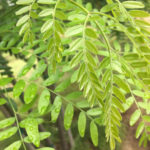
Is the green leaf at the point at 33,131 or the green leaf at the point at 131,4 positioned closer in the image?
the green leaf at the point at 131,4

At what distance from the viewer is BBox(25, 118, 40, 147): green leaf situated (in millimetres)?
569

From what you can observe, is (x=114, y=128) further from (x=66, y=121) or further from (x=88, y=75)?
(x=66, y=121)

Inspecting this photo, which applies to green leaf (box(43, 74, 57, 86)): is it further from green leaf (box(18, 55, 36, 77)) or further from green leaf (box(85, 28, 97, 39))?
green leaf (box(85, 28, 97, 39))

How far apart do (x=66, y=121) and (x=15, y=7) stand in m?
0.56

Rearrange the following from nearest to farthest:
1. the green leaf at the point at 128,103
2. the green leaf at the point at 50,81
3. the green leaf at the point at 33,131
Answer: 1. the green leaf at the point at 33,131
2. the green leaf at the point at 50,81
3. the green leaf at the point at 128,103

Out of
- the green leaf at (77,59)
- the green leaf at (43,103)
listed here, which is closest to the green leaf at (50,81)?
the green leaf at (43,103)

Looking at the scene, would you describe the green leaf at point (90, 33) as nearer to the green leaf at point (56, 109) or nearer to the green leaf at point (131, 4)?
the green leaf at point (131, 4)

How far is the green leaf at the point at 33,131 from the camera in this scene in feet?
1.87

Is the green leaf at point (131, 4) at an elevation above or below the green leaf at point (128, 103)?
above

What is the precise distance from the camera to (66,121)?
667 mm

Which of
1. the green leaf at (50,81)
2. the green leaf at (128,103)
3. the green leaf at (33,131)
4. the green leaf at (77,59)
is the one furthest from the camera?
the green leaf at (128,103)

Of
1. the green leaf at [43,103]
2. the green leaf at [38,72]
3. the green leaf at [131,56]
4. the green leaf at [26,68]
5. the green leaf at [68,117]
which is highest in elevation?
the green leaf at [131,56]

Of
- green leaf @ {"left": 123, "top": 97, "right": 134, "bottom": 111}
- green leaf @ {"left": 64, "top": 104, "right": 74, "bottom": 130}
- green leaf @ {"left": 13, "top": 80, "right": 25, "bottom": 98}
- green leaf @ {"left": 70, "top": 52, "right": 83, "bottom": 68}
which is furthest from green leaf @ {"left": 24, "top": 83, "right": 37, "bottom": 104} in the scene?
green leaf @ {"left": 123, "top": 97, "right": 134, "bottom": 111}

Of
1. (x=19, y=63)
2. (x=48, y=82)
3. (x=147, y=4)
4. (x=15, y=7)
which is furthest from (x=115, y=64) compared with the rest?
(x=19, y=63)
